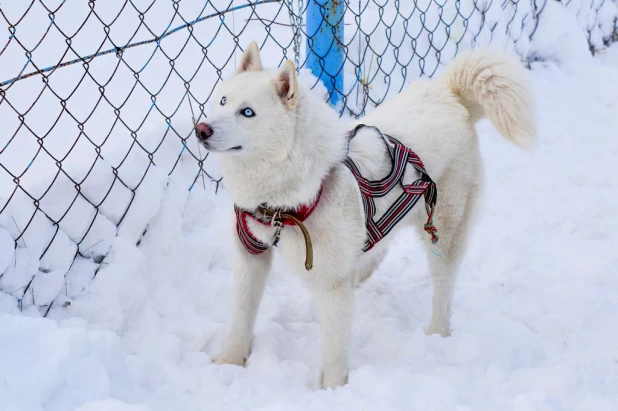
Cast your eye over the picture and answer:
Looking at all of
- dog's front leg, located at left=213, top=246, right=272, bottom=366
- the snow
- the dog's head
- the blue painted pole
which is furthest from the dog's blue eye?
the blue painted pole

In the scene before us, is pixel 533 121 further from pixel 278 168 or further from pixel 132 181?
pixel 132 181

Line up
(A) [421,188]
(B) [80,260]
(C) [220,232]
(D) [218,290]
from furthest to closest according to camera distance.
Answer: (C) [220,232] < (D) [218,290] < (B) [80,260] < (A) [421,188]

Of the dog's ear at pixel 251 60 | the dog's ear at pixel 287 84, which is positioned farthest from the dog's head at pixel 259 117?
the dog's ear at pixel 251 60

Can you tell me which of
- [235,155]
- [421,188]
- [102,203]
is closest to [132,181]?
[102,203]

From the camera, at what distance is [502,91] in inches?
98.3

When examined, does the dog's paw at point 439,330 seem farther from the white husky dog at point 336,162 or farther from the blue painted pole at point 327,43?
the blue painted pole at point 327,43

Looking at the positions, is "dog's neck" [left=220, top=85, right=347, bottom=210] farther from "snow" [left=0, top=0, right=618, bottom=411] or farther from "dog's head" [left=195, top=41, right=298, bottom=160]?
"snow" [left=0, top=0, right=618, bottom=411]

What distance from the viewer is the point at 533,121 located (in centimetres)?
254

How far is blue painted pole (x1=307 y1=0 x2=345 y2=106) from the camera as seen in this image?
390 centimetres

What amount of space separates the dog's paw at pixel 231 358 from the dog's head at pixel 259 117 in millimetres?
850

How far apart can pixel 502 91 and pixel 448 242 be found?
2.23 feet

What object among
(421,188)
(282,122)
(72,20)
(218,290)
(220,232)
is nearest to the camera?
(282,122)

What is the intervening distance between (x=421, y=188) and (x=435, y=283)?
0.54m

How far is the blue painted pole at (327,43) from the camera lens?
3.90 m
